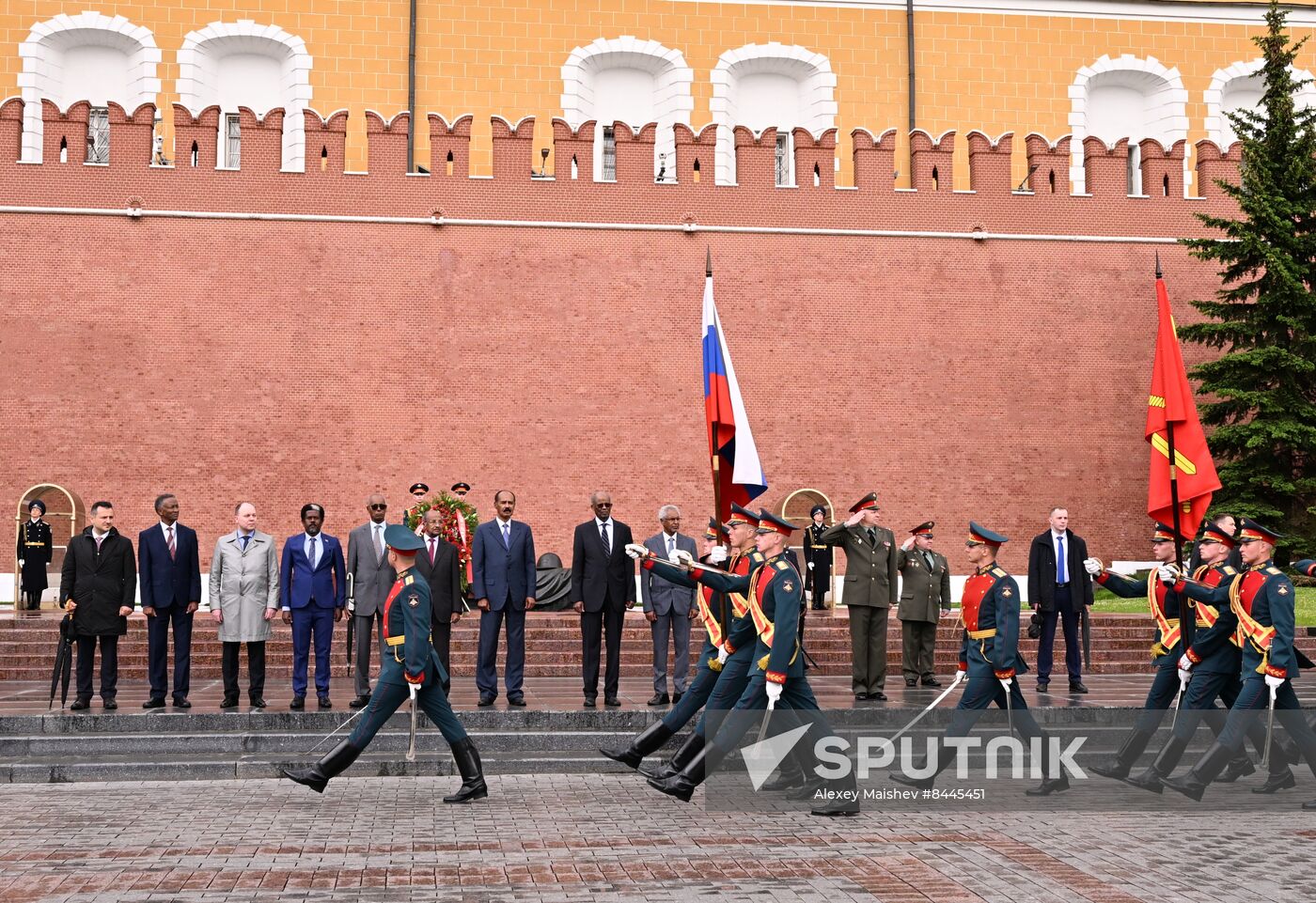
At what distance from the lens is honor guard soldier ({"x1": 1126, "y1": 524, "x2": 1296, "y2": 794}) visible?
25.7 feet

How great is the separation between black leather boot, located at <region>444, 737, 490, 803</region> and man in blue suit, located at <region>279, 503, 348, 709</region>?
2942 millimetres

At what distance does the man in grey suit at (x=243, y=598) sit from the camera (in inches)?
397

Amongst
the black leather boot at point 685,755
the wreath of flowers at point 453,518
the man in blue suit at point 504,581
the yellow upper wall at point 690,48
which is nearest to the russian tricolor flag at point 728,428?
the man in blue suit at point 504,581

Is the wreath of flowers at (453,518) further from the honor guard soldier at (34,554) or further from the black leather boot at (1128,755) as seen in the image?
the black leather boot at (1128,755)

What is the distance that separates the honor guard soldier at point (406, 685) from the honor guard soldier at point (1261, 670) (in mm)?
3705

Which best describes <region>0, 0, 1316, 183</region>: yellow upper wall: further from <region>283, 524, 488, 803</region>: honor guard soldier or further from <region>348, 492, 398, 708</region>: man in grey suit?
<region>283, 524, 488, 803</region>: honor guard soldier

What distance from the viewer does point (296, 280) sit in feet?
61.3

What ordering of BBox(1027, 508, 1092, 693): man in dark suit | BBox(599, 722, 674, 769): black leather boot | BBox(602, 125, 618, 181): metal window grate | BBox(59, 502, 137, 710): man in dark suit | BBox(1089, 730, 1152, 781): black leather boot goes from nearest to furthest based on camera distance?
1. BBox(599, 722, 674, 769): black leather boot
2. BBox(1089, 730, 1152, 781): black leather boot
3. BBox(59, 502, 137, 710): man in dark suit
4. BBox(1027, 508, 1092, 693): man in dark suit
5. BBox(602, 125, 618, 181): metal window grate

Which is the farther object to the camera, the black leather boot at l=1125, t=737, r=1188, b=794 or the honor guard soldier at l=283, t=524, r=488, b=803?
the black leather boot at l=1125, t=737, r=1188, b=794

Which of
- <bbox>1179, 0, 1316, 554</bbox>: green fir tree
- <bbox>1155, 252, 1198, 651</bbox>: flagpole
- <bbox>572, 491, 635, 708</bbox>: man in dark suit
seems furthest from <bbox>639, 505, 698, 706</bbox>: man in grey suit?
<bbox>1179, 0, 1316, 554</bbox>: green fir tree

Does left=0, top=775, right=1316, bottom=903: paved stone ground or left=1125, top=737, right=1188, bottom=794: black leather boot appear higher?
left=1125, top=737, right=1188, bottom=794: black leather boot

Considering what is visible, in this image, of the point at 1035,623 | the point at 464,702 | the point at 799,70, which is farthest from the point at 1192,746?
the point at 799,70

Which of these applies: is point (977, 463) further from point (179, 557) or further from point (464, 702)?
point (179, 557)

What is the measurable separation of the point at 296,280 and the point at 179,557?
354 inches
